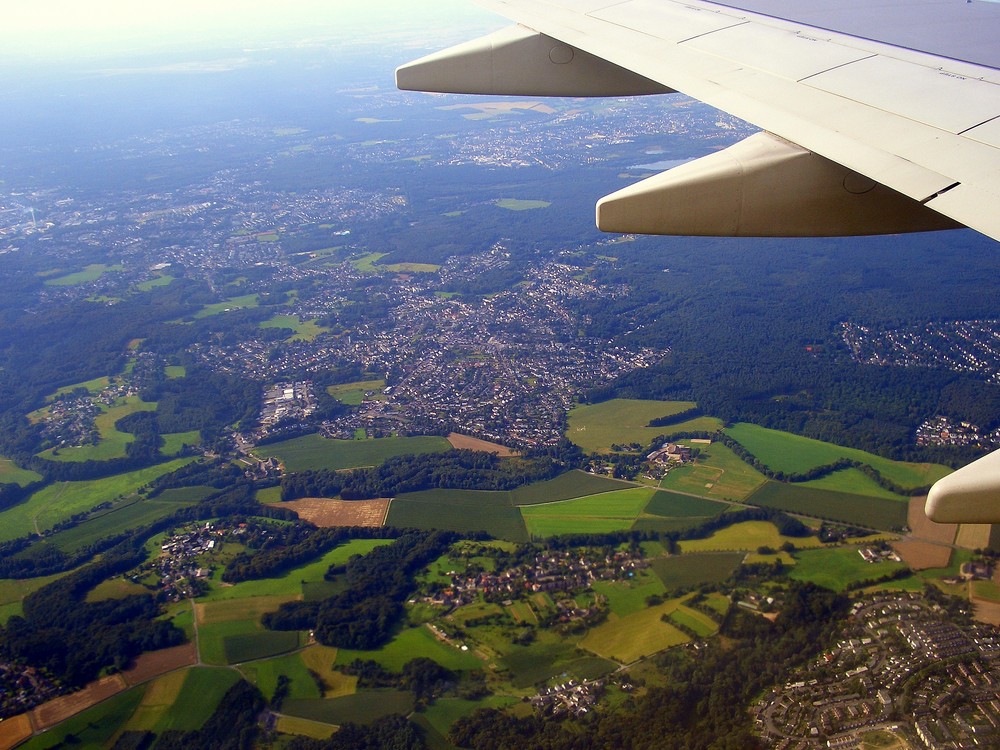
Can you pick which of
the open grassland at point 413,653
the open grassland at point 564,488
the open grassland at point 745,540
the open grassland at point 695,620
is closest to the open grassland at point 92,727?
the open grassland at point 413,653

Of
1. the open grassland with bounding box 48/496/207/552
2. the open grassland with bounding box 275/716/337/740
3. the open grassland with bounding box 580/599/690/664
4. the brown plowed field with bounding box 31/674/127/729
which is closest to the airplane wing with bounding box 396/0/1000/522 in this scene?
the open grassland with bounding box 580/599/690/664

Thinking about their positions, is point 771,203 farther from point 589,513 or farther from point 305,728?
point 589,513

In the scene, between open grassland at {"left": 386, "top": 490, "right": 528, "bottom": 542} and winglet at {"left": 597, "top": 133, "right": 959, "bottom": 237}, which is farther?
open grassland at {"left": 386, "top": 490, "right": 528, "bottom": 542}

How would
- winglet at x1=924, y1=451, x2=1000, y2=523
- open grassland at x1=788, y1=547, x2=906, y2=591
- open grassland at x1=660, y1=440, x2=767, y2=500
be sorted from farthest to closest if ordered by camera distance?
open grassland at x1=660, y1=440, x2=767, y2=500
open grassland at x1=788, y1=547, x2=906, y2=591
winglet at x1=924, y1=451, x2=1000, y2=523

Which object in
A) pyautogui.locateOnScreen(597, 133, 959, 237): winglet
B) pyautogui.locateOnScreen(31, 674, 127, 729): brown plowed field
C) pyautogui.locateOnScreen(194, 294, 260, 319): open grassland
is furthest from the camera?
pyautogui.locateOnScreen(194, 294, 260, 319): open grassland

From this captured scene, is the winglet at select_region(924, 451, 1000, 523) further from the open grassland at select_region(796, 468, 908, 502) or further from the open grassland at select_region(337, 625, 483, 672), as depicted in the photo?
the open grassland at select_region(796, 468, 908, 502)

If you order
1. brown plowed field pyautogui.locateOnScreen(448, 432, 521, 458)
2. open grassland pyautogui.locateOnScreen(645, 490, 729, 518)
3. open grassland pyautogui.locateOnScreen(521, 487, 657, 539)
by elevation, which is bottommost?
brown plowed field pyautogui.locateOnScreen(448, 432, 521, 458)

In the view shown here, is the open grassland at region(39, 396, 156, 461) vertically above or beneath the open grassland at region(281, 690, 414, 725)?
beneath

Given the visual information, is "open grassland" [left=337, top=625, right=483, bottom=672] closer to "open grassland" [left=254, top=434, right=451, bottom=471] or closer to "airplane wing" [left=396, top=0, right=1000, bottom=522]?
"open grassland" [left=254, top=434, right=451, bottom=471]
